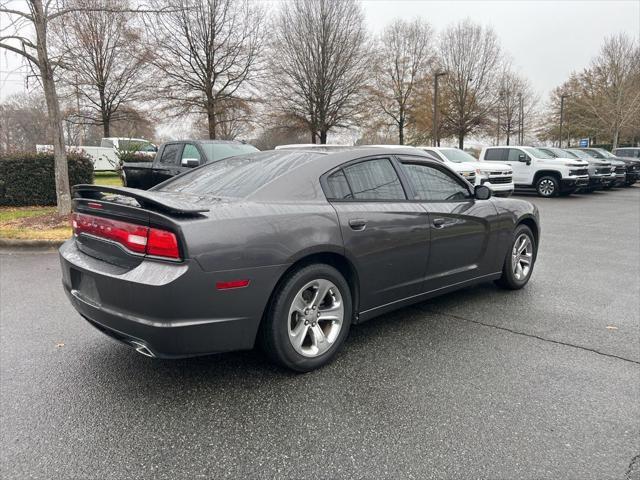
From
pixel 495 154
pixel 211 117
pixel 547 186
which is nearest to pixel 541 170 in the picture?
pixel 547 186

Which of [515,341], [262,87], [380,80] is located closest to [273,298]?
[515,341]

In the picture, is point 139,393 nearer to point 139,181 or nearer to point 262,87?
point 139,181

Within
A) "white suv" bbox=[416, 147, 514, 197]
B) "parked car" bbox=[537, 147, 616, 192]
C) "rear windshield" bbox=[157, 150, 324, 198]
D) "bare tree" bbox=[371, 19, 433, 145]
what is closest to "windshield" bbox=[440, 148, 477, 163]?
"white suv" bbox=[416, 147, 514, 197]

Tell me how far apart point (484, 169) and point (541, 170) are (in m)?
3.93

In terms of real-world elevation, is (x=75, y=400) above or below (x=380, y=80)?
below

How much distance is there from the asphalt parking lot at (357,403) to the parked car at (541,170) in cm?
1385

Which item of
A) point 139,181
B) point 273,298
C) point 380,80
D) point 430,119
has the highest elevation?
point 380,80

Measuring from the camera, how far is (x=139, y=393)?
275cm

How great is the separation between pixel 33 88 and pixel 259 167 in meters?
8.15

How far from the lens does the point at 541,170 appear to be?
16.8 meters

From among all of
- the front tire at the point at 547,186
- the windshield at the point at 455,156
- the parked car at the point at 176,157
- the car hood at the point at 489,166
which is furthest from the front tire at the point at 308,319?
the front tire at the point at 547,186

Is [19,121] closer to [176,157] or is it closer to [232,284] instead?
[176,157]

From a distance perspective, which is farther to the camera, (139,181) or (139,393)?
(139,181)

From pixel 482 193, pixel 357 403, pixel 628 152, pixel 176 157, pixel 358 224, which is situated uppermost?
pixel 628 152
